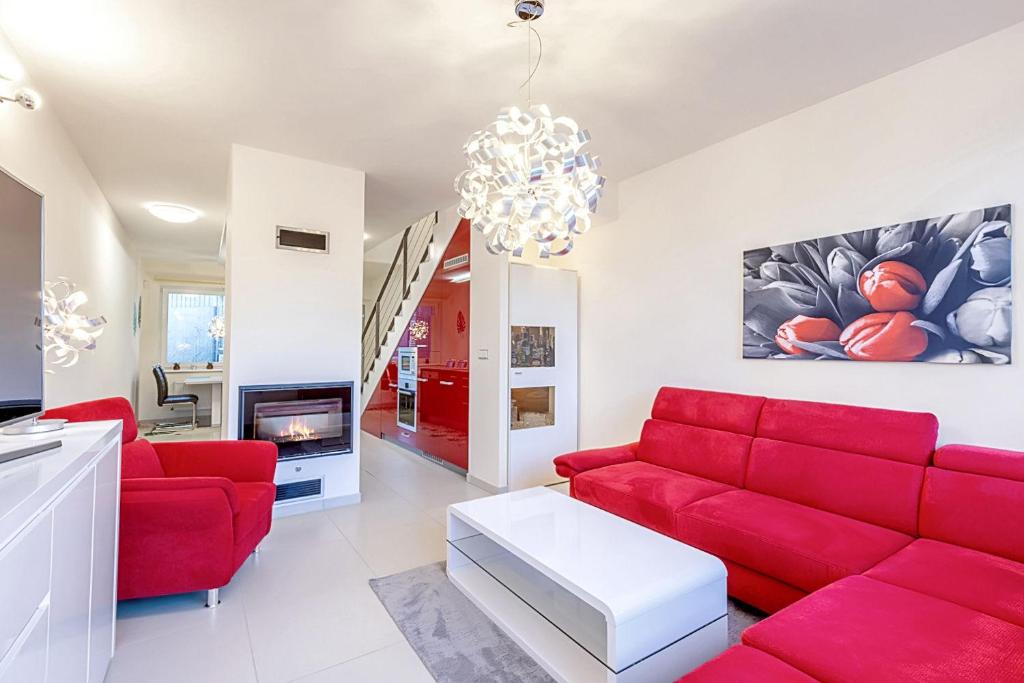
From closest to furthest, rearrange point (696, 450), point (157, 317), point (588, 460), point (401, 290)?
point (696, 450)
point (588, 460)
point (401, 290)
point (157, 317)

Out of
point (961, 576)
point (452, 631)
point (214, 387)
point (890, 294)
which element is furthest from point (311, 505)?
point (214, 387)

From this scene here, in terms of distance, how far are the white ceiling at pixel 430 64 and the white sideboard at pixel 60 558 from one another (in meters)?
1.92

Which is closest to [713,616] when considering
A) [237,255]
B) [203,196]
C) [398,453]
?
[237,255]

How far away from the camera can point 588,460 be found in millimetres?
3316

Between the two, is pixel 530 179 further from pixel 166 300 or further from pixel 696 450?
pixel 166 300

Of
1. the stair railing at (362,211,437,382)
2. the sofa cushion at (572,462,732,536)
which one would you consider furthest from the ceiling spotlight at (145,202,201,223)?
the sofa cushion at (572,462,732,536)

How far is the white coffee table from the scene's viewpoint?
163 centimetres

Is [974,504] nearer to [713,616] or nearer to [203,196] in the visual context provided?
[713,616]

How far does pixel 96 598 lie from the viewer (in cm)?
158

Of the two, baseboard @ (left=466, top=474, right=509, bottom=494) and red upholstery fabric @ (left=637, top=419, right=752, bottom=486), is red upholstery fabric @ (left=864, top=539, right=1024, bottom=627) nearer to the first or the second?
red upholstery fabric @ (left=637, top=419, right=752, bottom=486)

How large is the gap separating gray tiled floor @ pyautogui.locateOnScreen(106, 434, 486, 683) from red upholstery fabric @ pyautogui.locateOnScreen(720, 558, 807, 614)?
5.01 ft

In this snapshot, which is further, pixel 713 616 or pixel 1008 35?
pixel 1008 35

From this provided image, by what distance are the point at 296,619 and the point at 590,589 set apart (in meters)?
1.49

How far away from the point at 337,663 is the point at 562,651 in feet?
3.04
